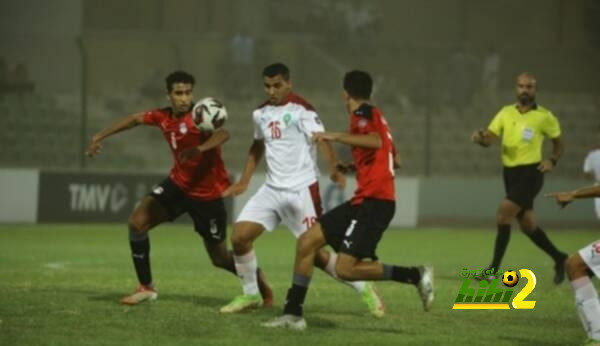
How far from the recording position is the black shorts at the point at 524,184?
14742mm

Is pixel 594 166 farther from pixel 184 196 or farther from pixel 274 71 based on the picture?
pixel 184 196

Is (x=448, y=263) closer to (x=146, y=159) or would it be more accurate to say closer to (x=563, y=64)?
(x=146, y=159)

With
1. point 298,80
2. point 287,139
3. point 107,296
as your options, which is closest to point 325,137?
point 287,139

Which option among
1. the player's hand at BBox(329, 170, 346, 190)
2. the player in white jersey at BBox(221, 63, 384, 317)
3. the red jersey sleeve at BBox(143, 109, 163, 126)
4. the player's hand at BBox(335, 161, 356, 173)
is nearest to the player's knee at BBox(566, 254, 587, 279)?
the player's hand at BBox(335, 161, 356, 173)

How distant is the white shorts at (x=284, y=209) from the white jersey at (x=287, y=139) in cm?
7

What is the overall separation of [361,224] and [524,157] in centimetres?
524

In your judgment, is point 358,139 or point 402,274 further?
point 402,274

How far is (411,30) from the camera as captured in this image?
3388 cm

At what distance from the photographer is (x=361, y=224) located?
10.1 m

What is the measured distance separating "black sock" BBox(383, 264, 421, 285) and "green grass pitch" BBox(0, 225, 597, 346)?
40 cm

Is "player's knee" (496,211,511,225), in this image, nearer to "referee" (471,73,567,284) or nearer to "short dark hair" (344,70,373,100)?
"referee" (471,73,567,284)

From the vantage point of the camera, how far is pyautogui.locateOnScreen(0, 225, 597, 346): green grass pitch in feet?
31.8

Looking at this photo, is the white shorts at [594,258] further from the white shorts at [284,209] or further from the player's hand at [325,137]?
the white shorts at [284,209]

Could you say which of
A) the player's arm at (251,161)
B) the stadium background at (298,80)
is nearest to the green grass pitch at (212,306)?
the player's arm at (251,161)
